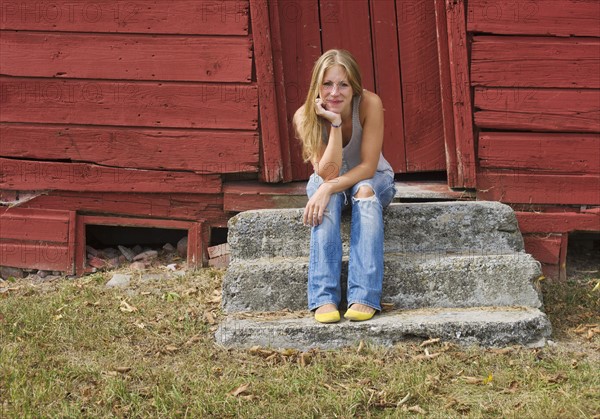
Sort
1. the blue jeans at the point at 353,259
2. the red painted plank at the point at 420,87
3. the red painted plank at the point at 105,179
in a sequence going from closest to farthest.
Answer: the blue jeans at the point at 353,259
the red painted plank at the point at 420,87
the red painted plank at the point at 105,179

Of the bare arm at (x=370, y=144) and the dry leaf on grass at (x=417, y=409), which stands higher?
the bare arm at (x=370, y=144)

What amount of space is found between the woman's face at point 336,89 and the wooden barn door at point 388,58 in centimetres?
130

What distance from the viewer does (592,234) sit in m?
6.43

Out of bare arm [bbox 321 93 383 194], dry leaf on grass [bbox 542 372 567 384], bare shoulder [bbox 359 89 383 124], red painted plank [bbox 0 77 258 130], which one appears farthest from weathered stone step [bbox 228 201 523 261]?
dry leaf on grass [bbox 542 372 567 384]

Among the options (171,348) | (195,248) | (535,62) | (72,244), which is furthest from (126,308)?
(535,62)

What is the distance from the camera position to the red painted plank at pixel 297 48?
5910mm

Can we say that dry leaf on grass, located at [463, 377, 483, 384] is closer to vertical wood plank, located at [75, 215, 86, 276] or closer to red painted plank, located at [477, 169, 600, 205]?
red painted plank, located at [477, 169, 600, 205]

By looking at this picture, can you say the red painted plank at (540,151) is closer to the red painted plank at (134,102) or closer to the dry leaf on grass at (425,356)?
the red painted plank at (134,102)

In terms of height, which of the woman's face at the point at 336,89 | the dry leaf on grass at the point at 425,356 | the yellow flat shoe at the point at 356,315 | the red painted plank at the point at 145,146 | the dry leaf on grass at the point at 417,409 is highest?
the woman's face at the point at 336,89

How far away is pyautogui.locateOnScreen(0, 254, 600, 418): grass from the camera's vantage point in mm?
3680

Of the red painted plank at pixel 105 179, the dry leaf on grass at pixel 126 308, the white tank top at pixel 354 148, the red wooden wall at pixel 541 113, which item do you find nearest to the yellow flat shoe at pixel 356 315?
the white tank top at pixel 354 148

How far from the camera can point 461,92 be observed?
5727 millimetres

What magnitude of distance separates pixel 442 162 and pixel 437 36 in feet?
3.03

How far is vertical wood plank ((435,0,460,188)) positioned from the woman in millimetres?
1019
